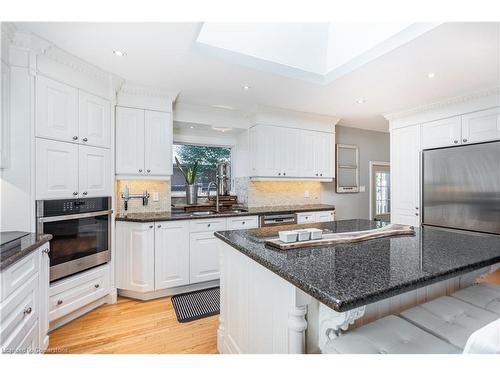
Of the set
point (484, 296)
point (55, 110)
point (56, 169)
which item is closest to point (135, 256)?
point (56, 169)

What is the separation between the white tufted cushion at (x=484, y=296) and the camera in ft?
4.04

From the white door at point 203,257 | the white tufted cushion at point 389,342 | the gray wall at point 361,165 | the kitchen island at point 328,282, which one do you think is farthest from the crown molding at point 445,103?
the white door at point 203,257

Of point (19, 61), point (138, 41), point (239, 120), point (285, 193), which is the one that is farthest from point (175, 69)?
point (285, 193)

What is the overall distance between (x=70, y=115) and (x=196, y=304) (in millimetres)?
2144

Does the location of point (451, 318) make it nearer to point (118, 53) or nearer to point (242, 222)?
point (242, 222)

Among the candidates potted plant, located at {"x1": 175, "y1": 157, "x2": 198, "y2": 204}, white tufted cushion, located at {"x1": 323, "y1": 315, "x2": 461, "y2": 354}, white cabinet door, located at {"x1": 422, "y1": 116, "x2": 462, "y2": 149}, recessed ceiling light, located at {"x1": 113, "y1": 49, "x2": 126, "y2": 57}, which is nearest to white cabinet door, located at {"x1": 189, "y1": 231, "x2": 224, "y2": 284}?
potted plant, located at {"x1": 175, "y1": 157, "x2": 198, "y2": 204}

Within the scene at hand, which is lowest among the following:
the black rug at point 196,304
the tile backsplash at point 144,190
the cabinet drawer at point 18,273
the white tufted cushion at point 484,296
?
the black rug at point 196,304

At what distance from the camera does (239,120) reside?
3.72 meters

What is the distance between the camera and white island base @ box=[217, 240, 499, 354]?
1.04 meters

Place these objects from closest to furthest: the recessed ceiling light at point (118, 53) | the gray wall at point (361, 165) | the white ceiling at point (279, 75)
A: the white ceiling at point (279, 75)
the recessed ceiling light at point (118, 53)
the gray wall at point (361, 165)

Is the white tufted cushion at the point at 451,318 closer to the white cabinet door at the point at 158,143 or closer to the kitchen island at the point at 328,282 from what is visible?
the kitchen island at the point at 328,282

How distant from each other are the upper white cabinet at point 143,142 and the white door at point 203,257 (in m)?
0.91

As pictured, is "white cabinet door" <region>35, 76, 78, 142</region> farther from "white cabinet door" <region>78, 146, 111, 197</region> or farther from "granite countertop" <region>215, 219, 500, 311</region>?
"granite countertop" <region>215, 219, 500, 311</region>

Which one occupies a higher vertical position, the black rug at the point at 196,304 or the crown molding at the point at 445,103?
the crown molding at the point at 445,103
